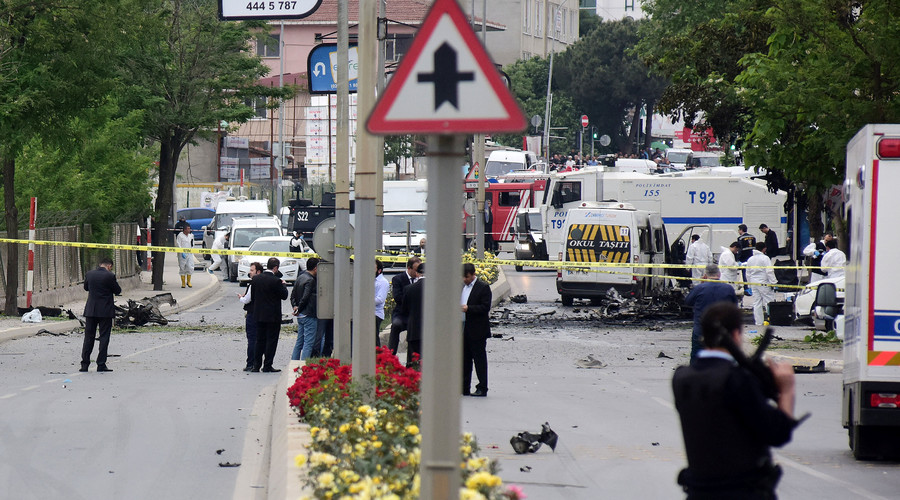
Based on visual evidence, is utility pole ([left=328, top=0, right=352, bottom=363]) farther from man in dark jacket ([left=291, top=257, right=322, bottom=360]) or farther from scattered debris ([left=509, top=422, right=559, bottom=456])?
man in dark jacket ([left=291, top=257, right=322, bottom=360])

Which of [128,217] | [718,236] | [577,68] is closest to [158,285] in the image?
[128,217]

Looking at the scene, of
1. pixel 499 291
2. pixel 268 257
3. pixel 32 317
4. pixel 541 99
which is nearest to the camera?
pixel 32 317

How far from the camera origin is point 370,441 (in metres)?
7.45

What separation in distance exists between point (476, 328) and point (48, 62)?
1110cm

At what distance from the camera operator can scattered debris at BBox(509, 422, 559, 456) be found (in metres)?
5.82

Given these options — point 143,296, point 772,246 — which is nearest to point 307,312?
point 143,296

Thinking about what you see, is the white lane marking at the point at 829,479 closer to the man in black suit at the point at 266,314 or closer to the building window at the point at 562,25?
the man in black suit at the point at 266,314

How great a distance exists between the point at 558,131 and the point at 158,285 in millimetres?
58711

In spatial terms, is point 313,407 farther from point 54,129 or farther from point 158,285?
point 158,285

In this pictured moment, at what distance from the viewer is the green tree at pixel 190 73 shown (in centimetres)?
3453

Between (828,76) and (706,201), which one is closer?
(828,76)

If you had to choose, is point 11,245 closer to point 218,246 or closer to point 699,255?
point 699,255

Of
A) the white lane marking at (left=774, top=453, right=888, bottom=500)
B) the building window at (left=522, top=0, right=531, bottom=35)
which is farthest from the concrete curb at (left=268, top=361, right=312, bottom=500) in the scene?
the building window at (left=522, top=0, right=531, bottom=35)

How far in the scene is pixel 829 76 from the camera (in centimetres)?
1812
